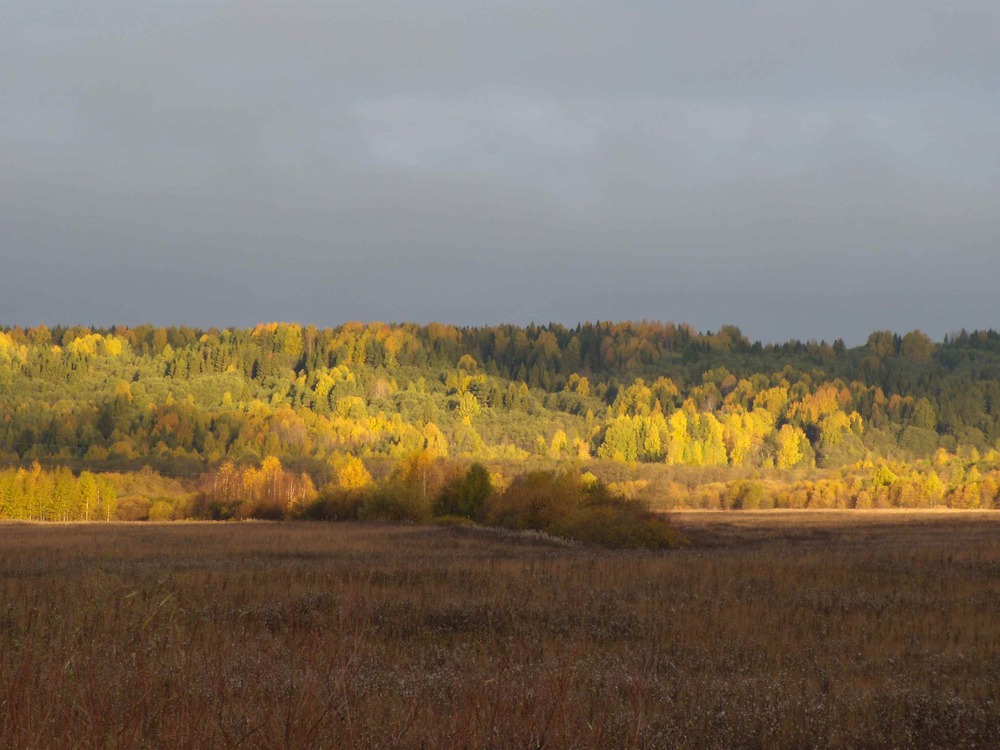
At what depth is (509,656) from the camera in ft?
21.5

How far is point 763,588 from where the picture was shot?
19906 millimetres

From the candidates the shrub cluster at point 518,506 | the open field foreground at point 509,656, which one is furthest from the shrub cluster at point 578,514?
the open field foreground at point 509,656

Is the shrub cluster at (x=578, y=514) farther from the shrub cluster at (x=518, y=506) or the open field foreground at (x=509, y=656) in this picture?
the open field foreground at (x=509, y=656)

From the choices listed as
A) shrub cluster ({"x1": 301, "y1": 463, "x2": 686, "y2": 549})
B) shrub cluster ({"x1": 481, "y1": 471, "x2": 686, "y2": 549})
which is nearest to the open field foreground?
shrub cluster ({"x1": 481, "y1": 471, "x2": 686, "y2": 549})

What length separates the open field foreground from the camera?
486 centimetres

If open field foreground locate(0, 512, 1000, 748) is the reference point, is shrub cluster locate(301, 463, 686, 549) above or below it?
below

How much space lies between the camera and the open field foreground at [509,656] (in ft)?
16.0

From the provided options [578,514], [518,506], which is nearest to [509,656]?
[578,514]

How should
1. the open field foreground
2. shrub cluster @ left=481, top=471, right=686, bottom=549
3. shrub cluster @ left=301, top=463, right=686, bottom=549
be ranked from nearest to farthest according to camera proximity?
the open field foreground < shrub cluster @ left=481, top=471, right=686, bottom=549 < shrub cluster @ left=301, top=463, right=686, bottom=549

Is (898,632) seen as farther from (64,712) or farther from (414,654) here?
(64,712)

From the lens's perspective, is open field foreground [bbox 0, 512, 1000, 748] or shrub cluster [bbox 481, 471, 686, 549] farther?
shrub cluster [bbox 481, 471, 686, 549]

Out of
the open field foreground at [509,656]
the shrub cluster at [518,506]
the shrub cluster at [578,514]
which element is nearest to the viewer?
the open field foreground at [509,656]

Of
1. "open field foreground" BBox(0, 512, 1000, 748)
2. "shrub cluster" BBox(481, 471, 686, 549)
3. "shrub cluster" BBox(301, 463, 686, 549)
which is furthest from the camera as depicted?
"shrub cluster" BBox(301, 463, 686, 549)

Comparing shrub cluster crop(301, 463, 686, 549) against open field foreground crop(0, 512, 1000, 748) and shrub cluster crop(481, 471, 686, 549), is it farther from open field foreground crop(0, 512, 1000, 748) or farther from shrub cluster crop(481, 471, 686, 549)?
open field foreground crop(0, 512, 1000, 748)
